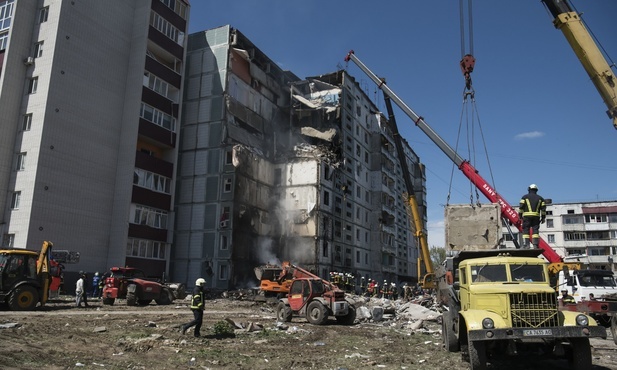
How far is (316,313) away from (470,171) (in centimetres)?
1281

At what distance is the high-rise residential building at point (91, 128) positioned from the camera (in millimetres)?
31594

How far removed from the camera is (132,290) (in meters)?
24.4

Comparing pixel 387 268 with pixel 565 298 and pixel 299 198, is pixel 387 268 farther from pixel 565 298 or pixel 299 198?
pixel 565 298

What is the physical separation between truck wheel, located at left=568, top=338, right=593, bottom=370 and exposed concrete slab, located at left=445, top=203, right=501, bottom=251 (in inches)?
424

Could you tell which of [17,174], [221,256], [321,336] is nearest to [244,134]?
[221,256]

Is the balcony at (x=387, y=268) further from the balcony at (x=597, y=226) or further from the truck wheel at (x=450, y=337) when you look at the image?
the truck wheel at (x=450, y=337)

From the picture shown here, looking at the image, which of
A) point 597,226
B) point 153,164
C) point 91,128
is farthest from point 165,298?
point 597,226

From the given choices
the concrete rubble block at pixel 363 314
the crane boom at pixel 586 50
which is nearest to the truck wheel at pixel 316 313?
the concrete rubble block at pixel 363 314

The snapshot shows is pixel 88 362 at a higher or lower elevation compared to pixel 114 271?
lower

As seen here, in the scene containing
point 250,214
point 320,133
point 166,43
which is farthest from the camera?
point 320,133

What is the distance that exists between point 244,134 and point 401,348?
3703 cm

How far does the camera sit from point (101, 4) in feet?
122

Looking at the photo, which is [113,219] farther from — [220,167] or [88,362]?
[88,362]

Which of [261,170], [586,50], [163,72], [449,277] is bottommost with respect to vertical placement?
[449,277]
